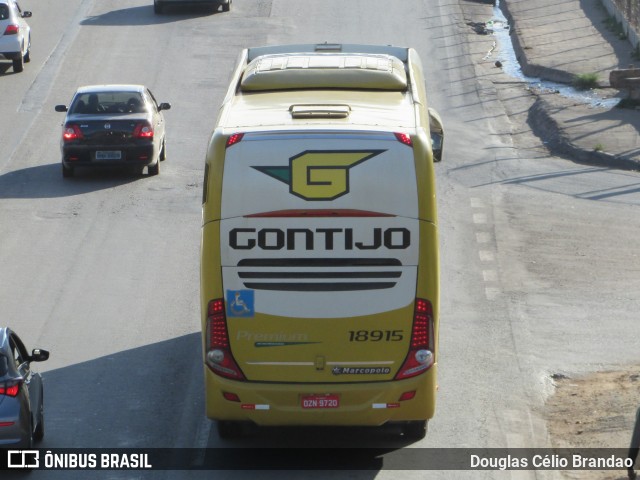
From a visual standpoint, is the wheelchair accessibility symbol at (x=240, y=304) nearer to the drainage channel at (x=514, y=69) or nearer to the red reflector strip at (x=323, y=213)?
the red reflector strip at (x=323, y=213)

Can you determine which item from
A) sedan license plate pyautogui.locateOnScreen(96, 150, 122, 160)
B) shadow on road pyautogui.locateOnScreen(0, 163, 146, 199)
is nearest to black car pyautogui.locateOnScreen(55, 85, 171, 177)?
sedan license plate pyautogui.locateOnScreen(96, 150, 122, 160)

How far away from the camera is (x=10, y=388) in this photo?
11344 mm

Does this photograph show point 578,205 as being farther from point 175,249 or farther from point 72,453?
point 72,453

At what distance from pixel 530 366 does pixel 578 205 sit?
8.14m

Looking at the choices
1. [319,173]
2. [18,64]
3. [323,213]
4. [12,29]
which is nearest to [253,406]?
[323,213]

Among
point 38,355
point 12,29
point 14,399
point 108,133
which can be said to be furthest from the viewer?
point 12,29

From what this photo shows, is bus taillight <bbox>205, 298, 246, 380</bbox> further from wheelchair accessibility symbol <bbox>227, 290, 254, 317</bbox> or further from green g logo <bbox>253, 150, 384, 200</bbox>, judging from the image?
green g logo <bbox>253, 150, 384, 200</bbox>

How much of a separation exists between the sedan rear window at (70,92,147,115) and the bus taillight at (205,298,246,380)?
1392 centimetres

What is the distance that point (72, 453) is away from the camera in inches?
495

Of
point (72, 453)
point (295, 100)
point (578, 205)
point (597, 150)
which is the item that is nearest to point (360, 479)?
point (72, 453)

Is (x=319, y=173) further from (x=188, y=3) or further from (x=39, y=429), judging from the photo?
(x=188, y=3)

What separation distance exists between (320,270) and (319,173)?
91 centimetres

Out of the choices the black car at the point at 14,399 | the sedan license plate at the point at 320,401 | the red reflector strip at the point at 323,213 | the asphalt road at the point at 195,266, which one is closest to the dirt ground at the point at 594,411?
the asphalt road at the point at 195,266

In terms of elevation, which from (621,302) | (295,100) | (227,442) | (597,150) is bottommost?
(597,150)
